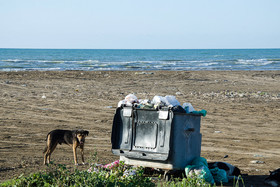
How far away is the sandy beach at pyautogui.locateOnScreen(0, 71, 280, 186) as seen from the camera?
870 centimetres

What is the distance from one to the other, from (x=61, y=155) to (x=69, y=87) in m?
11.1

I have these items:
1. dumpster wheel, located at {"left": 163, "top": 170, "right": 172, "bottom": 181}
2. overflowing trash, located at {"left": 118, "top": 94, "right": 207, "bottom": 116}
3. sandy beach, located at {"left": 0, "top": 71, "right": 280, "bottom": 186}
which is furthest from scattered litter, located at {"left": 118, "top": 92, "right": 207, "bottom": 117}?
sandy beach, located at {"left": 0, "top": 71, "right": 280, "bottom": 186}

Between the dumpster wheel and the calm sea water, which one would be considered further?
the calm sea water

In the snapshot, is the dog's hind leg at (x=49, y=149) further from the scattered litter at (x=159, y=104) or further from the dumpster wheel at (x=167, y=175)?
the dumpster wheel at (x=167, y=175)

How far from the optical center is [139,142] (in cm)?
673

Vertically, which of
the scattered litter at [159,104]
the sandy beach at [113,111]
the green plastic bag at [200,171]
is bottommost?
the sandy beach at [113,111]

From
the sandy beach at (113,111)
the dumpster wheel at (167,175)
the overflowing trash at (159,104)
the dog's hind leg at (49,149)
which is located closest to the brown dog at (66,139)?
the dog's hind leg at (49,149)

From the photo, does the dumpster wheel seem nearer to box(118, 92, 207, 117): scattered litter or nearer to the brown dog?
box(118, 92, 207, 117): scattered litter

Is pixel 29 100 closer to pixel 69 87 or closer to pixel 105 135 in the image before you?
pixel 69 87

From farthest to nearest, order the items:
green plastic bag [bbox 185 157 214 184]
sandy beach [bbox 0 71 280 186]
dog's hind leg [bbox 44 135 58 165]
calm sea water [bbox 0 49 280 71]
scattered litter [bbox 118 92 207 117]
Answer: calm sea water [bbox 0 49 280 71] < sandy beach [bbox 0 71 280 186] < dog's hind leg [bbox 44 135 58 165] < scattered litter [bbox 118 92 207 117] < green plastic bag [bbox 185 157 214 184]

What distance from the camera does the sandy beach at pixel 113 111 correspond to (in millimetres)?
8703

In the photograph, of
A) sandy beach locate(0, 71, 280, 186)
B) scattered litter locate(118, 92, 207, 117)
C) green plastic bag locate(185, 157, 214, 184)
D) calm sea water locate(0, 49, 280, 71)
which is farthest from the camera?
calm sea water locate(0, 49, 280, 71)

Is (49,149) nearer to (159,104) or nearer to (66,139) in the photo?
(66,139)

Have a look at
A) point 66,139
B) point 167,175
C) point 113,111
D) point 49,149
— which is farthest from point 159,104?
point 113,111
